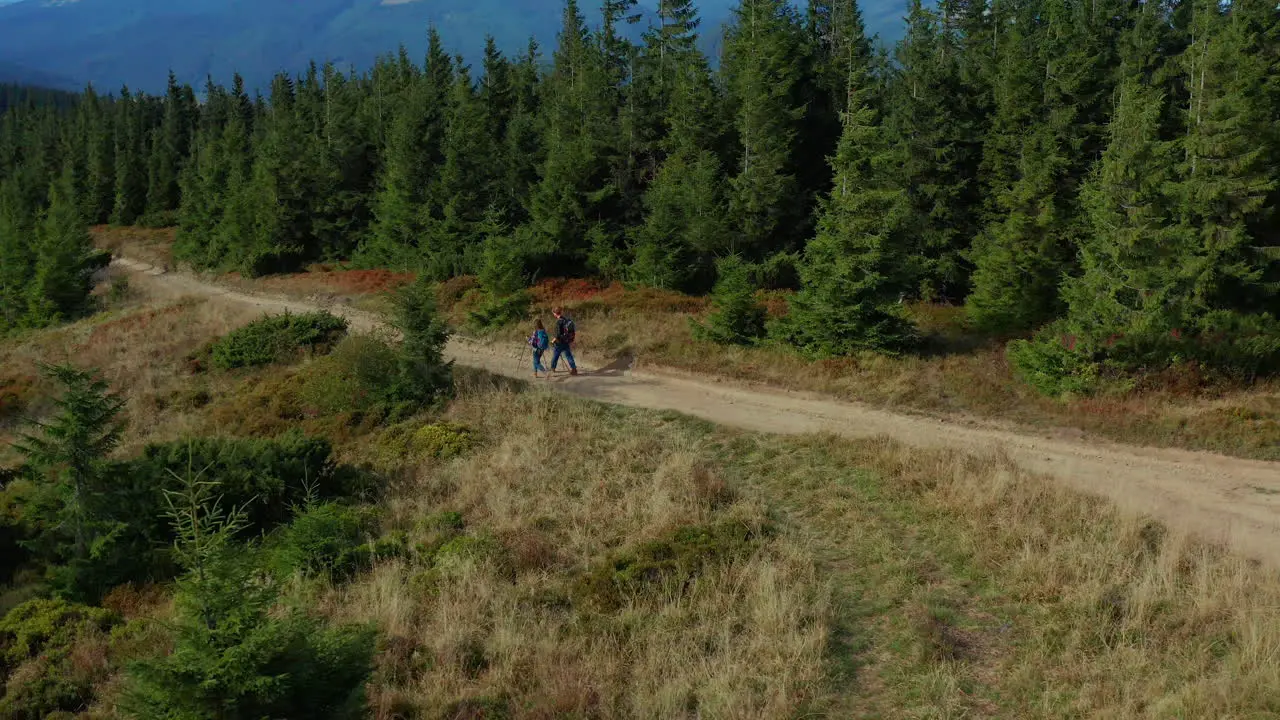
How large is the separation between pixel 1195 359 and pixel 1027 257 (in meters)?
8.61

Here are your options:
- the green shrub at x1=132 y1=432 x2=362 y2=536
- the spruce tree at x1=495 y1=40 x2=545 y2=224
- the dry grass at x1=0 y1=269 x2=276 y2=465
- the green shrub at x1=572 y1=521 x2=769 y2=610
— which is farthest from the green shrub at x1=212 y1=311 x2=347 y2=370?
the green shrub at x1=572 y1=521 x2=769 y2=610

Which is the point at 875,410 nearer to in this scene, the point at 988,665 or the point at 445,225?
the point at 988,665

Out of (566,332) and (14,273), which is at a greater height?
(14,273)

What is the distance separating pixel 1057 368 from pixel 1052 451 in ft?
12.6

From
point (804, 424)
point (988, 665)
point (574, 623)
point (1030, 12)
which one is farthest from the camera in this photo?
point (1030, 12)

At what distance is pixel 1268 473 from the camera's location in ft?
40.5

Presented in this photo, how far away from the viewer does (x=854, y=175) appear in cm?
1956

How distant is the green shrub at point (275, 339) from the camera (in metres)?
24.4

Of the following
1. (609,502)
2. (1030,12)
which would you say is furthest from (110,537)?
(1030,12)

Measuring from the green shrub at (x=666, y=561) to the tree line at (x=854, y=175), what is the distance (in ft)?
32.6

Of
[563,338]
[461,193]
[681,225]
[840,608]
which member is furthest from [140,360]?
[840,608]

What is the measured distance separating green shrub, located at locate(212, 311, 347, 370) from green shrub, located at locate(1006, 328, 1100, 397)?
19.3 m

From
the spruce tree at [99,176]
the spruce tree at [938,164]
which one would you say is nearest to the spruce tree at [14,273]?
the spruce tree at [99,176]

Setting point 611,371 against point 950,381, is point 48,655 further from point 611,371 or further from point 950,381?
point 950,381
